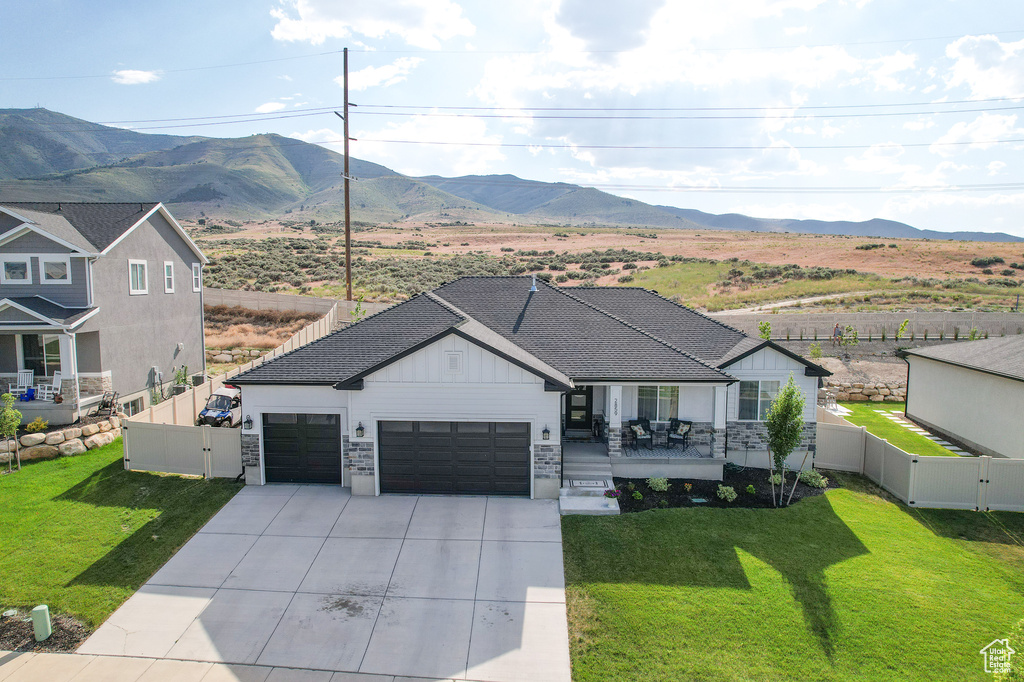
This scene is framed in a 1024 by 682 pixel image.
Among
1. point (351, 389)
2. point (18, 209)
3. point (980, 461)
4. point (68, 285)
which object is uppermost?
point (18, 209)

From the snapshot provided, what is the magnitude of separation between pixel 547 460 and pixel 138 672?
878 cm

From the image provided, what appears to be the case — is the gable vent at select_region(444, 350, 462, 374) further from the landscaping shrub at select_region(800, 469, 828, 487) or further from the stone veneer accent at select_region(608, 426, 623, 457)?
the landscaping shrub at select_region(800, 469, 828, 487)

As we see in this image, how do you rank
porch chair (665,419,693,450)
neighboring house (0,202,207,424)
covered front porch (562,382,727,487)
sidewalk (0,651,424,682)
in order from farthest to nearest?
neighboring house (0,202,207,424) < porch chair (665,419,693,450) < covered front porch (562,382,727,487) < sidewalk (0,651,424,682)

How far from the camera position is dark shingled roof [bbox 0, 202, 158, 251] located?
20703 mm

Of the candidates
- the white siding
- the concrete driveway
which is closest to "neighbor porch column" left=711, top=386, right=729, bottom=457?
the concrete driveway

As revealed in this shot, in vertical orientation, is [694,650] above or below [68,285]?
below

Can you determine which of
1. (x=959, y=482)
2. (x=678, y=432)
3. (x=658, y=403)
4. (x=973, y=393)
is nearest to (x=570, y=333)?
(x=658, y=403)

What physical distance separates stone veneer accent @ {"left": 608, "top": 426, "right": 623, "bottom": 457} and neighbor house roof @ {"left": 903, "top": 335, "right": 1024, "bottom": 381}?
11.6 m

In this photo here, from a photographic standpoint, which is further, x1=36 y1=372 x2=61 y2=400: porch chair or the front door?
x1=36 y1=372 x2=61 y2=400: porch chair

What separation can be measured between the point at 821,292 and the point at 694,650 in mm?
47359

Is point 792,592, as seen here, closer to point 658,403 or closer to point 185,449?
point 658,403

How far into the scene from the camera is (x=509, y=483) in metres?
14.4

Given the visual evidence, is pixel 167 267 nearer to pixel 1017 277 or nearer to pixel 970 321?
pixel 970 321

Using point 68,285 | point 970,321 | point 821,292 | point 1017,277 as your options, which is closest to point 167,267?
point 68,285
